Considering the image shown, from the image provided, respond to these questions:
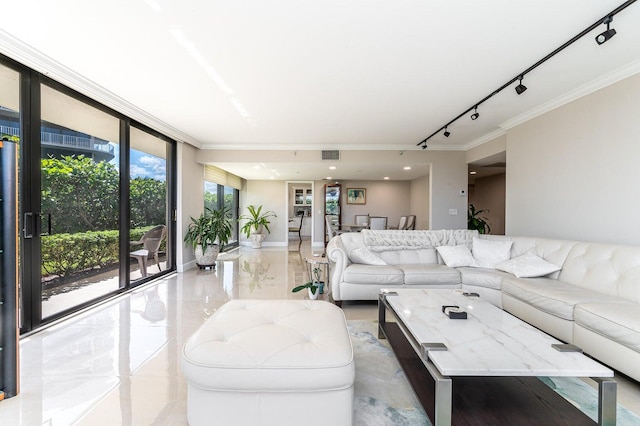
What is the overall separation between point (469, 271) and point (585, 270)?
39.6 inches

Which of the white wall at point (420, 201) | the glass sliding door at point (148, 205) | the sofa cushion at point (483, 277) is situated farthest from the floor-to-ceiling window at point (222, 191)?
the white wall at point (420, 201)

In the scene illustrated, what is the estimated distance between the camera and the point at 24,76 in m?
2.62

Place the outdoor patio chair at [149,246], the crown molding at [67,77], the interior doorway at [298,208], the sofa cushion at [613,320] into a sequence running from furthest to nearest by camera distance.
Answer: the interior doorway at [298,208] → the outdoor patio chair at [149,246] → the crown molding at [67,77] → the sofa cushion at [613,320]

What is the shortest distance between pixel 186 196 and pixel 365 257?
372 cm

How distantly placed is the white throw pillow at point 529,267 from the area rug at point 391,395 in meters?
1.36

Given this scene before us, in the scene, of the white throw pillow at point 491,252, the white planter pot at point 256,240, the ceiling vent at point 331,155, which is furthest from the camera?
the white planter pot at point 256,240

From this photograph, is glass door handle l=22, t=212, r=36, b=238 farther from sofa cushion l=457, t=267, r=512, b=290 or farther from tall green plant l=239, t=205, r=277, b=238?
tall green plant l=239, t=205, r=277, b=238

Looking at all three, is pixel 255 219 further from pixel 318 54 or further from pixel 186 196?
pixel 318 54

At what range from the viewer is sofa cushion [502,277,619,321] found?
226 centimetres

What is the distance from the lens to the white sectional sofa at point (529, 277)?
1.97 meters

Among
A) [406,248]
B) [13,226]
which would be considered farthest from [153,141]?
[406,248]

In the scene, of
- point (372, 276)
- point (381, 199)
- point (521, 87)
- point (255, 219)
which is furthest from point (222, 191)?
point (521, 87)

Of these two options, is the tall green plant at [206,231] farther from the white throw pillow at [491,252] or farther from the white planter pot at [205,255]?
the white throw pillow at [491,252]

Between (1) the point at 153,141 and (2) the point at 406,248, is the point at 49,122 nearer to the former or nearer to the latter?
(1) the point at 153,141
